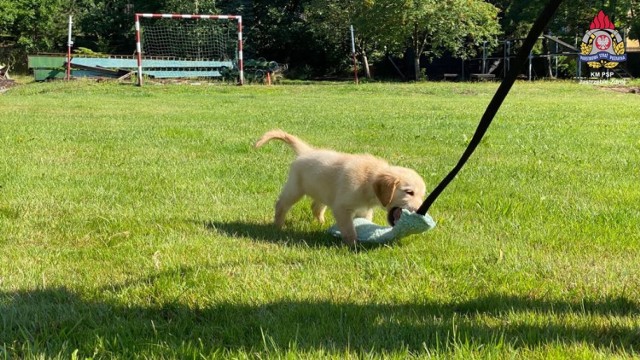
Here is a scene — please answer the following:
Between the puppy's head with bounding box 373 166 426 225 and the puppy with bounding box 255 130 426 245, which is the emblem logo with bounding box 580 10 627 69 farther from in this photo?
the puppy's head with bounding box 373 166 426 225

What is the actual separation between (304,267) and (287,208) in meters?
1.02

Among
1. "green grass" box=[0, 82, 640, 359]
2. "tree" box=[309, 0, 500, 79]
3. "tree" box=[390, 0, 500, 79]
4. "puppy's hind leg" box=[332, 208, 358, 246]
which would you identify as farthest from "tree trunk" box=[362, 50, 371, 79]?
"puppy's hind leg" box=[332, 208, 358, 246]

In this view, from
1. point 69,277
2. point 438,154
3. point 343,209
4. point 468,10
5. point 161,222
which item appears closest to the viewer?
point 69,277

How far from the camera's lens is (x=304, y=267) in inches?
122

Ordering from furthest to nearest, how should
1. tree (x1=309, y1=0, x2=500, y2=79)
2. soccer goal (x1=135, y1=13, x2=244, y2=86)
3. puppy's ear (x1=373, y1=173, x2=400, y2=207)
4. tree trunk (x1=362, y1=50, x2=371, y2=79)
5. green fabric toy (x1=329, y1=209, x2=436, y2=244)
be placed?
tree trunk (x1=362, y1=50, x2=371, y2=79) → soccer goal (x1=135, y1=13, x2=244, y2=86) → tree (x1=309, y1=0, x2=500, y2=79) → puppy's ear (x1=373, y1=173, x2=400, y2=207) → green fabric toy (x1=329, y1=209, x2=436, y2=244)

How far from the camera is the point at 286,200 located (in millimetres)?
4039

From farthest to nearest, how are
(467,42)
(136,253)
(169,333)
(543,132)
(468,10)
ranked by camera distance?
(467,42)
(468,10)
(543,132)
(136,253)
(169,333)

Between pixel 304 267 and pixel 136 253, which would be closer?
pixel 304 267

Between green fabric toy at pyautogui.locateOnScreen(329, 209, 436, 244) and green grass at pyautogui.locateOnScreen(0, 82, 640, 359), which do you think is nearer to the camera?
green grass at pyautogui.locateOnScreen(0, 82, 640, 359)

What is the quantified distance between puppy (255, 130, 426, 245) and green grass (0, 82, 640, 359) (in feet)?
0.70

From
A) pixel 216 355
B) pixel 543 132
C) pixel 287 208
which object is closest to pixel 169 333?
pixel 216 355

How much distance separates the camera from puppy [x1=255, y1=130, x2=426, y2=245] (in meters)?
3.56

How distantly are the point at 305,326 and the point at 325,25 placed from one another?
33.8 metres

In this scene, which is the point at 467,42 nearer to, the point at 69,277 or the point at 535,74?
the point at 535,74
